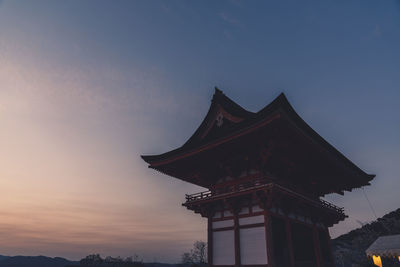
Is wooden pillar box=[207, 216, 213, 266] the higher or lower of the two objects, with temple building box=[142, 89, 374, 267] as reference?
lower

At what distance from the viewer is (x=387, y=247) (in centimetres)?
3388

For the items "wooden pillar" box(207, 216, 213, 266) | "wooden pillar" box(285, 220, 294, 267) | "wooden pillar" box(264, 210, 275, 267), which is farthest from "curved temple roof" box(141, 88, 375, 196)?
"wooden pillar" box(285, 220, 294, 267)

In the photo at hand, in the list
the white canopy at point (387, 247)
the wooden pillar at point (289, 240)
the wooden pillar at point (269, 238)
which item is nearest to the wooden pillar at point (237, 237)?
the wooden pillar at point (269, 238)

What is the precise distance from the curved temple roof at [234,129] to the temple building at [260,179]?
0.17 ft

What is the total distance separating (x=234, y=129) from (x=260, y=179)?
3.05 meters

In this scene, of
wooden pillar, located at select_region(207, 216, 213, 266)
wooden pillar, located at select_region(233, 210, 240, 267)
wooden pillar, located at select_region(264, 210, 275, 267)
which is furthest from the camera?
wooden pillar, located at select_region(207, 216, 213, 266)

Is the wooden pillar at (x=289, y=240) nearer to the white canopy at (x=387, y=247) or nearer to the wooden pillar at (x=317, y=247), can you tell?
the wooden pillar at (x=317, y=247)

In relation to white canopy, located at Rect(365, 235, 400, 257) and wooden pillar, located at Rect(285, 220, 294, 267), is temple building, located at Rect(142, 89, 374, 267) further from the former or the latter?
white canopy, located at Rect(365, 235, 400, 257)

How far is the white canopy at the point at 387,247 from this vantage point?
32500 millimetres

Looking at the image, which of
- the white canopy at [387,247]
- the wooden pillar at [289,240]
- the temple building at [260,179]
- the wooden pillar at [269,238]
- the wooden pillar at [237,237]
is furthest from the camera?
the white canopy at [387,247]

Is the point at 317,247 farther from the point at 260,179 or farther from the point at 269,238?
the point at 260,179

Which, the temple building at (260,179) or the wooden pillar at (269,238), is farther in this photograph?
the temple building at (260,179)

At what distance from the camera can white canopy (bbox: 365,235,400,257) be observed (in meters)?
32.5

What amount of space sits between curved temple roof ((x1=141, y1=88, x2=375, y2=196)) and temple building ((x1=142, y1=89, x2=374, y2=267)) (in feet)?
0.17
